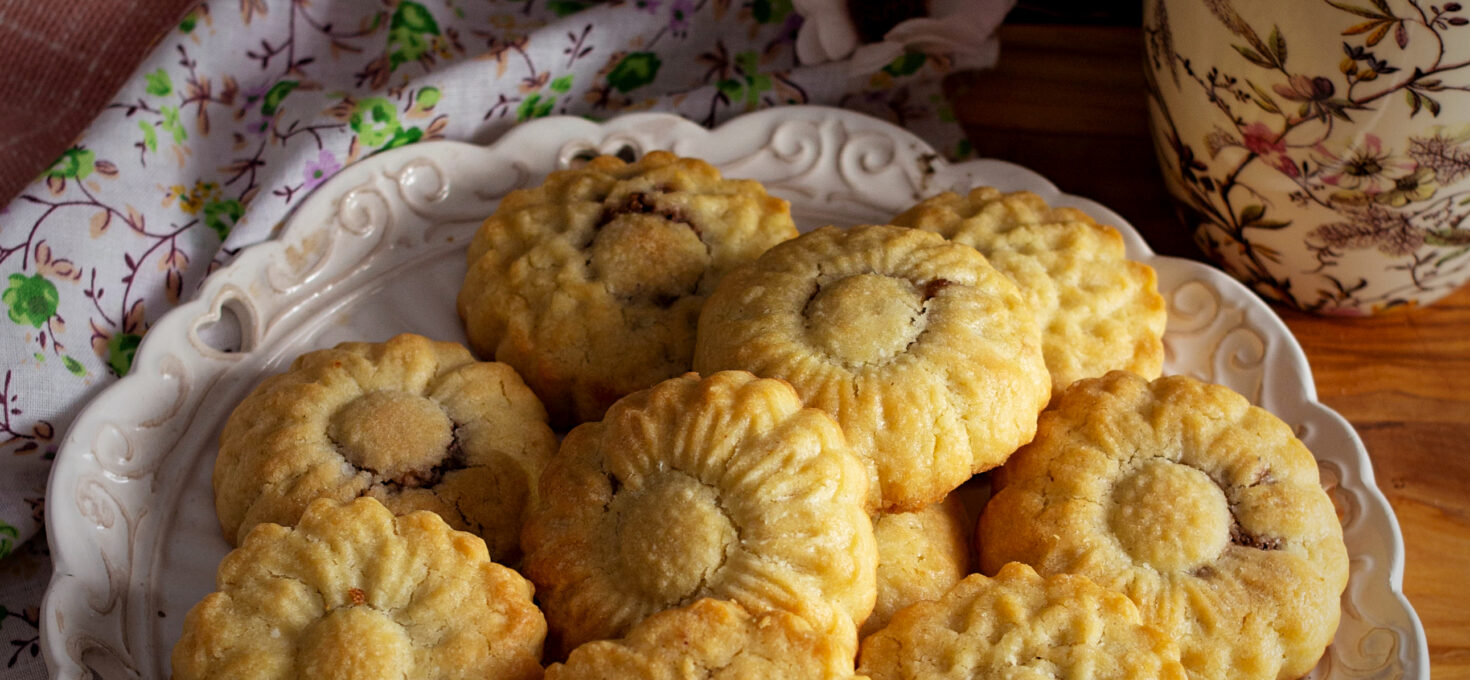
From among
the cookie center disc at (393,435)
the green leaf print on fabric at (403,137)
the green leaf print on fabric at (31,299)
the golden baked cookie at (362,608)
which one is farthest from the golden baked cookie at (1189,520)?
the green leaf print on fabric at (31,299)

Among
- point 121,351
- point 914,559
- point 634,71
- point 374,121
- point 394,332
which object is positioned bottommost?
point 914,559

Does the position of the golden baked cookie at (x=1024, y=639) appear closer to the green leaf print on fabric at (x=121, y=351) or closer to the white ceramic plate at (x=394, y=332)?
the white ceramic plate at (x=394, y=332)

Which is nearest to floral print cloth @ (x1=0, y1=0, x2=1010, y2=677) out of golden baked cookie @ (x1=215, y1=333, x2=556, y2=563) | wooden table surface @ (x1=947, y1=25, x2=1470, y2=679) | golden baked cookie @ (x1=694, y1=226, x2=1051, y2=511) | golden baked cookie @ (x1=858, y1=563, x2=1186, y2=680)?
wooden table surface @ (x1=947, y1=25, x2=1470, y2=679)

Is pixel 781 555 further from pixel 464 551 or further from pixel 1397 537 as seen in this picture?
pixel 1397 537

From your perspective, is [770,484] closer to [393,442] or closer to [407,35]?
[393,442]

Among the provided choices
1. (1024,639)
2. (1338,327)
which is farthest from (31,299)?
(1338,327)
